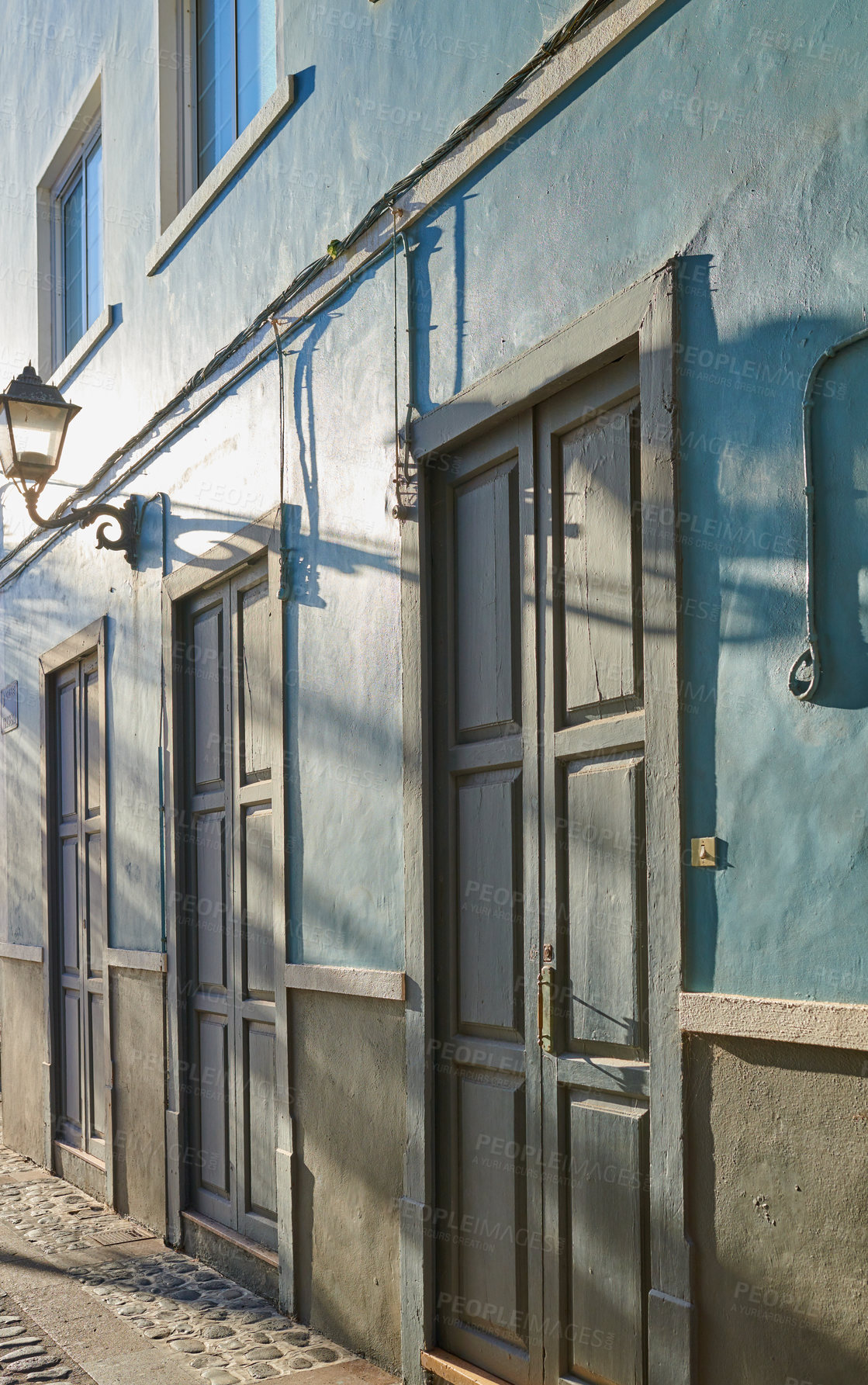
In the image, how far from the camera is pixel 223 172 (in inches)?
257

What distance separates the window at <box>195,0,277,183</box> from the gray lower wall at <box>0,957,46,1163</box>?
552 cm

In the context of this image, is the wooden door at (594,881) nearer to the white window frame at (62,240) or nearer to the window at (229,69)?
the window at (229,69)

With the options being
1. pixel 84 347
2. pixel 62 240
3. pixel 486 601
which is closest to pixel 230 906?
pixel 486 601

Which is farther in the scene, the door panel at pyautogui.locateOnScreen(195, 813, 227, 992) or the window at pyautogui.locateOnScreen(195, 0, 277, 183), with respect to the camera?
the door panel at pyautogui.locateOnScreen(195, 813, 227, 992)

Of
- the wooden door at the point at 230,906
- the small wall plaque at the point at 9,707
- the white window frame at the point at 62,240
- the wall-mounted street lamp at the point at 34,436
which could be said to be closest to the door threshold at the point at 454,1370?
the wooden door at the point at 230,906

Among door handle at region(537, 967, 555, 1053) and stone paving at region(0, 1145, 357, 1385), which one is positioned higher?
door handle at region(537, 967, 555, 1053)

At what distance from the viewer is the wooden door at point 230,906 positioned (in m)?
6.19

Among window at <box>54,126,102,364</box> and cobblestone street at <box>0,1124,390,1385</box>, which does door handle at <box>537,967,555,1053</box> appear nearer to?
cobblestone street at <box>0,1124,390,1385</box>

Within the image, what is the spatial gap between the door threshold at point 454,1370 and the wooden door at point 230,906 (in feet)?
5.06

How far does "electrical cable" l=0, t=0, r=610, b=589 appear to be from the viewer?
161 inches

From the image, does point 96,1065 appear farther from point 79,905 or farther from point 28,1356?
point 28,1356

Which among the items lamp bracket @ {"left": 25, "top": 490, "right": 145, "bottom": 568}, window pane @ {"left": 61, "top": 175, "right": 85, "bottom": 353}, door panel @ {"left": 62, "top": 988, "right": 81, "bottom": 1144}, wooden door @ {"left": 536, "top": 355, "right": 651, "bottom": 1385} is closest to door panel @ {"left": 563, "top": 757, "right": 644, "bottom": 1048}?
wooden door @ {"left": 536, "top": 355, "right": 651, "bottom": 1385}

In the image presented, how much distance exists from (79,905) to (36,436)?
9.70ft

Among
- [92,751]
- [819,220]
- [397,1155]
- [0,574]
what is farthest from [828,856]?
[0,574]
